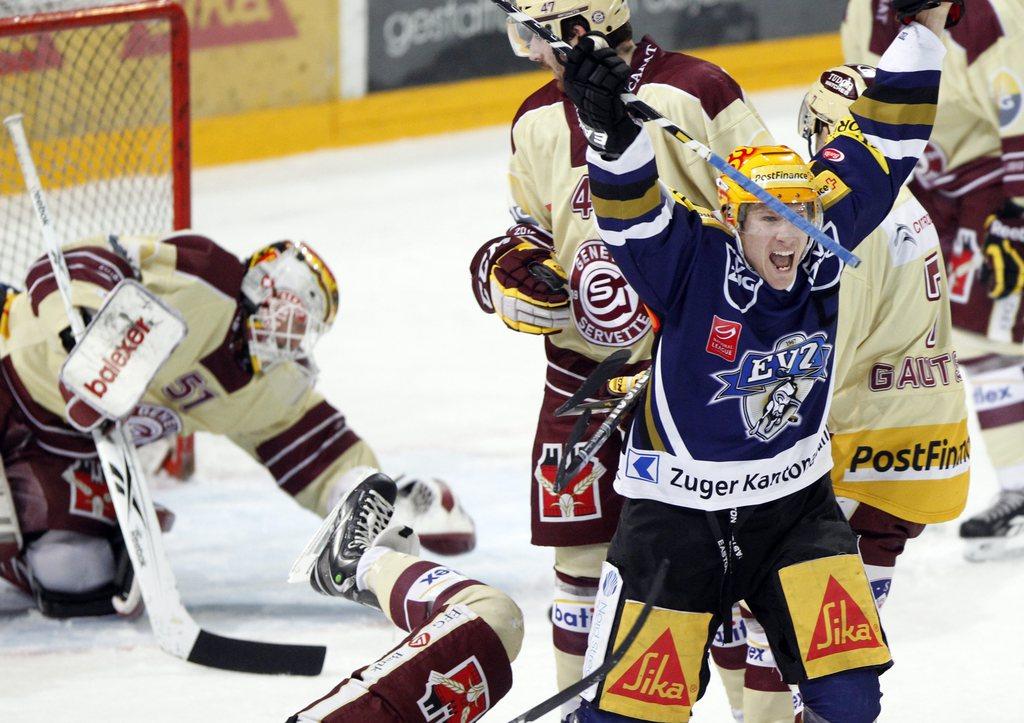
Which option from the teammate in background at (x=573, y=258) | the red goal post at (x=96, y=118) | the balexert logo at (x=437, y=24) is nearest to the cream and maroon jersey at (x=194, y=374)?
the red goal post at (x=96, y=118)

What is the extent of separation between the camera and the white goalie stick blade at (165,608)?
329cm

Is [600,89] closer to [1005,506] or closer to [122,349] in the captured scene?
[122,349]

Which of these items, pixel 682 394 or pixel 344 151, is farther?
pixel 344 151

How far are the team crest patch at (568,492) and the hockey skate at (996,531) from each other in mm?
1297

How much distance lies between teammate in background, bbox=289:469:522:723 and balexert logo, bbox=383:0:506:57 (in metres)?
4.50

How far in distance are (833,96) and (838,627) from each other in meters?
0.90

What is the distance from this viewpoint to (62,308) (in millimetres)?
3525

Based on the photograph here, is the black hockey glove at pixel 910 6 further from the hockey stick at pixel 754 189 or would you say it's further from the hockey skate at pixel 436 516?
the hockey skate at pixel 436 516

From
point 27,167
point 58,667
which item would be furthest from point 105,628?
point 27,167

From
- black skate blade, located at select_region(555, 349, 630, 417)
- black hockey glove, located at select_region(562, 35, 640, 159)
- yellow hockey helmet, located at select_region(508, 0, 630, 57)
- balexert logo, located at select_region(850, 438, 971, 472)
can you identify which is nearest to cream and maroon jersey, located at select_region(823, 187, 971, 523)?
balexert logo, located at select_region(850, 438, 971, 472)

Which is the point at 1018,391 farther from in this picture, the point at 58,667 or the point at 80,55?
the point at 80,55

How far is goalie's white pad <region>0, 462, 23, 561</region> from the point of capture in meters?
3.61

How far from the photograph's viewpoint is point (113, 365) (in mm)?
3354

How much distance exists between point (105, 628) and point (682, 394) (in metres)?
1.70
